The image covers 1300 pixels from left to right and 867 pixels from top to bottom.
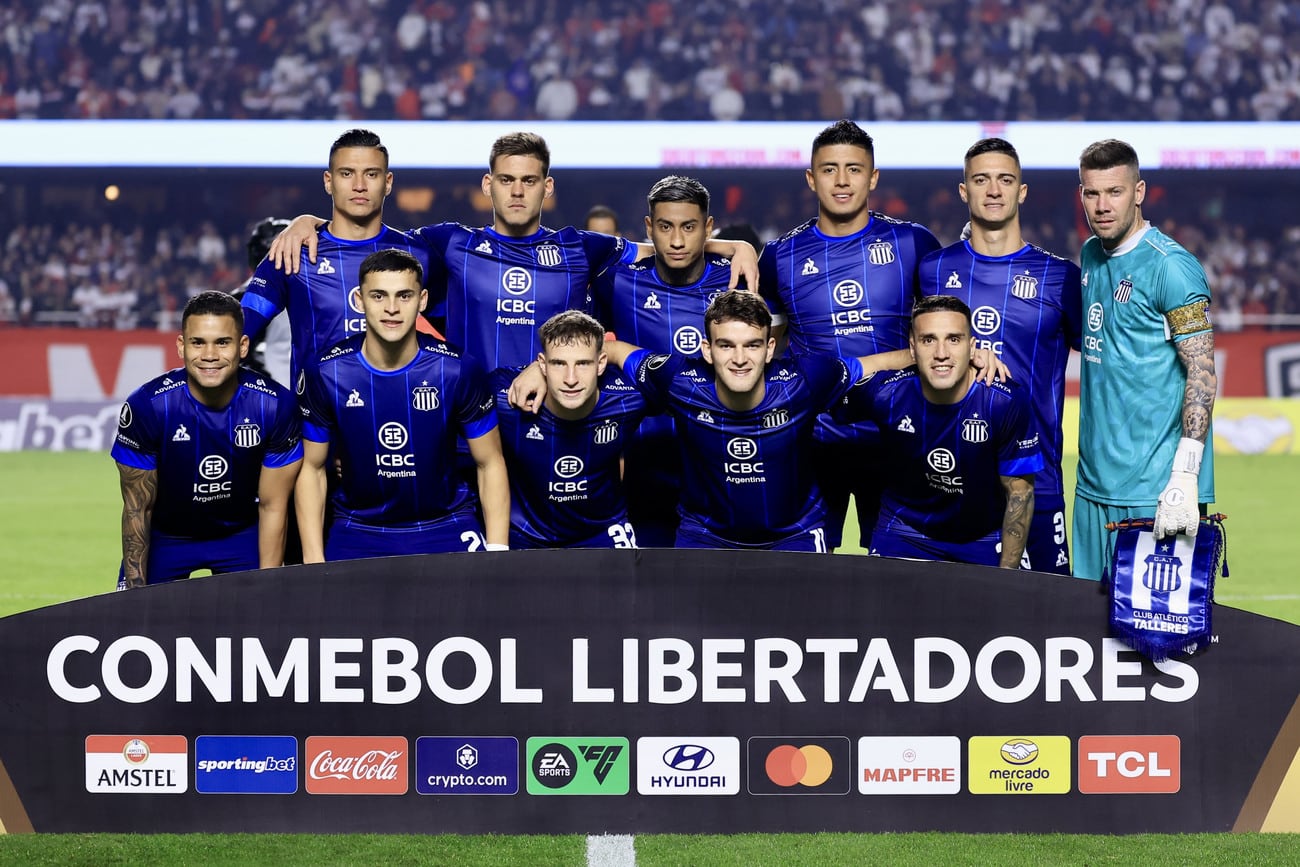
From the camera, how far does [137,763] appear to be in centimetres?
412

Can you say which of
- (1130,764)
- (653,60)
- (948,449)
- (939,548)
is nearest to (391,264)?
(948,449)

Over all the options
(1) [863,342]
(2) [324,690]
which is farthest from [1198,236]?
(2) [324,690]

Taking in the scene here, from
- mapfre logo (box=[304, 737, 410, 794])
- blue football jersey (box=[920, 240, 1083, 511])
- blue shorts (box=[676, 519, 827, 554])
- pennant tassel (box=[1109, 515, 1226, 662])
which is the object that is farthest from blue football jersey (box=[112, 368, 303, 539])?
pennant tassel (box=[1109, 515, 1226, 662])

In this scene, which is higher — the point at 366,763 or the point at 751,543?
the point at 751,543

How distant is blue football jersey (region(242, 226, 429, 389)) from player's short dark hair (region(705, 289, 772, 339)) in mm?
1225

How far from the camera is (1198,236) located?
78.3 ft

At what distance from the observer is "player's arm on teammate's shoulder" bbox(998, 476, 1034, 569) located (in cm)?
479

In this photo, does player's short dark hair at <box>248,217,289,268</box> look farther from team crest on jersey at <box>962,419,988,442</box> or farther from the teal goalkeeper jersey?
the teal goalkeeper jersey

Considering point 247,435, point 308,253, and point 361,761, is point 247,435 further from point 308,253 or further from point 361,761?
point 361,761

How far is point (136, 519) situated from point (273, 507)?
47 centimetres

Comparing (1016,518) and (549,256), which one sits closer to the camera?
(1016,518)

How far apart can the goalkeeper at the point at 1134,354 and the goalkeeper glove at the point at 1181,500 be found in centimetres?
18

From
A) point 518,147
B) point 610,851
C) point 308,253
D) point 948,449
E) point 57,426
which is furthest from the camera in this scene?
point 57,426

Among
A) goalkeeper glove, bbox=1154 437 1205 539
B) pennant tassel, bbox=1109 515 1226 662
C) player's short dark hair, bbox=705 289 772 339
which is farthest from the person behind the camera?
player's short dark hair, bbox=705 289 772 339
